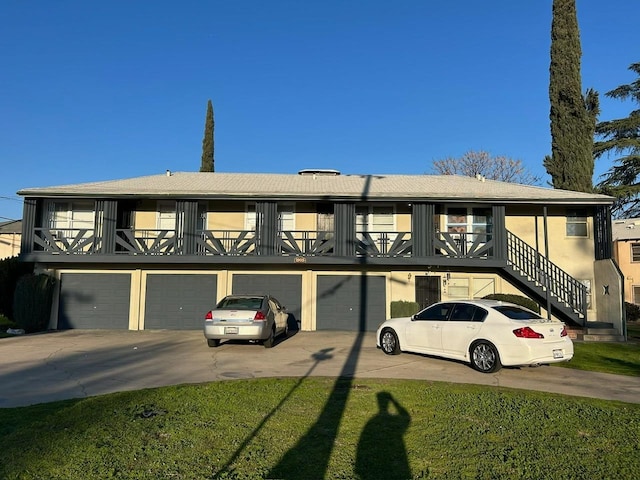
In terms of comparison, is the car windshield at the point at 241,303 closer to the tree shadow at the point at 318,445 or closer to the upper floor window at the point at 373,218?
the tree shadow at the point at 318,445

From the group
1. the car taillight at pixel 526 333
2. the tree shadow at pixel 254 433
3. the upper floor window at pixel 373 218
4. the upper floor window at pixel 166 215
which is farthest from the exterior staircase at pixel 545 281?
the upper floor window at pixel 166 215

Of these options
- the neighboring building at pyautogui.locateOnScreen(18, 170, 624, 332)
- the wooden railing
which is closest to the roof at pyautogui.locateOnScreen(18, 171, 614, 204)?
the neighboring building at pyautogui.locateOnScreen(18, 170, 624, 332)

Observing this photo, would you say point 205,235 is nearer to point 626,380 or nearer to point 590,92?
point 626,380

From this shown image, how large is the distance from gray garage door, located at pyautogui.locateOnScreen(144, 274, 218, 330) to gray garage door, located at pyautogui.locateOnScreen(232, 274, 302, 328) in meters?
0.99

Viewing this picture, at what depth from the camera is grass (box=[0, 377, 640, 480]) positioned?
4.33 meters

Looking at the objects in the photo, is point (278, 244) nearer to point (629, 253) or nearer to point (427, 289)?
point (427, 289)

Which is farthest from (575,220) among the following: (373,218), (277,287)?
(277,287)

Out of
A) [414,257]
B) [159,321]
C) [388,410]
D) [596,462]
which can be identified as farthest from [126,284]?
[596,462]

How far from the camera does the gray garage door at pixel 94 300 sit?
684 inches

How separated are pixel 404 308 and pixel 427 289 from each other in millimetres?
1976

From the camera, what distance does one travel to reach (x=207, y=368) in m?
9.73

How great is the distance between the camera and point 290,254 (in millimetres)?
17156

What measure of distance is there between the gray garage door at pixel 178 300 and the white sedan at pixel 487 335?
9.03 meters

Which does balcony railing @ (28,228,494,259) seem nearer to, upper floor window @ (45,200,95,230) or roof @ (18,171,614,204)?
upper floor window @ (45,200,95,230)
